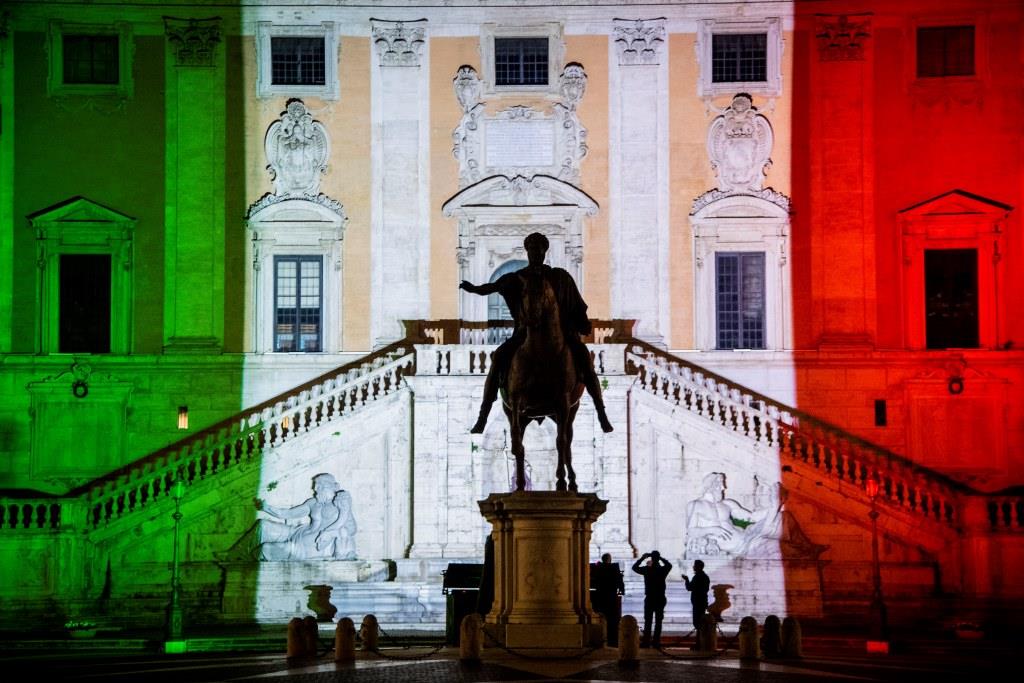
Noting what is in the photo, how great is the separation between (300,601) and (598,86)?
14.3m

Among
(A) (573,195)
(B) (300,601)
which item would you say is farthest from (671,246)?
(B) (300,601)

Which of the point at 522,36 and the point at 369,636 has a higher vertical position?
the point at 522,36

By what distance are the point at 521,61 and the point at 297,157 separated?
228 inches

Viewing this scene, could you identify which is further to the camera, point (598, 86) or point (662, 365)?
point (598, 86)

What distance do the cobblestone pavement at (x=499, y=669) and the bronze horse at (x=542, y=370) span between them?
2610mm

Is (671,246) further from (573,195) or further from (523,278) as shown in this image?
(523,278)

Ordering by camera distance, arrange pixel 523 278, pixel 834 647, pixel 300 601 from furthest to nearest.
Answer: pixel 300 601 < pixel 834 647 < pixel 523 278

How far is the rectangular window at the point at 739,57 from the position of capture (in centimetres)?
4791

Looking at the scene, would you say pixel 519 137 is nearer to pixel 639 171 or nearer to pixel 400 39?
pixel 639 171

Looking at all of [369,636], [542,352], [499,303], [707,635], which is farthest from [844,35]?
[369,636]

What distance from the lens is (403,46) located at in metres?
47.8

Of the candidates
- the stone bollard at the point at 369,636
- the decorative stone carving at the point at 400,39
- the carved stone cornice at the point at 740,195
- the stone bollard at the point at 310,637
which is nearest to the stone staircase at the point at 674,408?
the carved stone cornice at the point at 740,195

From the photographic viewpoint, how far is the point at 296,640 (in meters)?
28.0

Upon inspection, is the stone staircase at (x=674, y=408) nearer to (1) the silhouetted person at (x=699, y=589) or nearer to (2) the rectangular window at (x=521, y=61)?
(1) the silhouetted person at (x=699, y=589)
